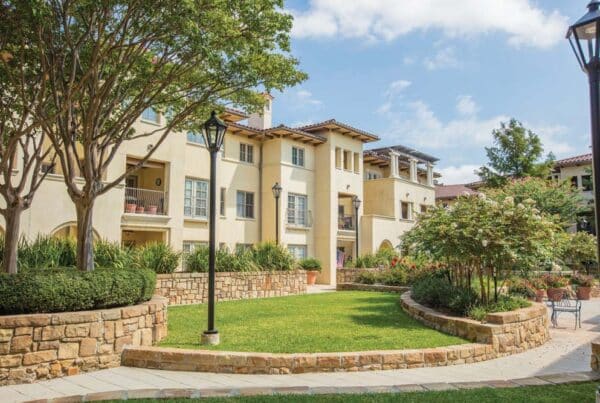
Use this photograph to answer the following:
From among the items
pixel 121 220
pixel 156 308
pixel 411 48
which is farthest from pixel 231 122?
pixel 156 308

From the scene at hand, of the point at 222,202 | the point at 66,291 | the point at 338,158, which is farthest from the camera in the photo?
the point at 338,158

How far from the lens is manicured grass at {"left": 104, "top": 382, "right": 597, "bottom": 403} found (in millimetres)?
5512

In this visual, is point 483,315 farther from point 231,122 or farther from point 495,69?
point 231,122

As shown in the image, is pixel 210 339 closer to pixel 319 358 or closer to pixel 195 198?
pixel 319 358

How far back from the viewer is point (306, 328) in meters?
9.89

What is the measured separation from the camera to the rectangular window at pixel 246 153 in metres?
26.8

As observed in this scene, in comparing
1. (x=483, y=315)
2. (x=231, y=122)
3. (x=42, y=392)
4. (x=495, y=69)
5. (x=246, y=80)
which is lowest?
(x=42, y=392)

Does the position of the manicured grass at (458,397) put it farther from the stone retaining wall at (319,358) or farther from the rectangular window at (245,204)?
the rectangular window at (245,204)

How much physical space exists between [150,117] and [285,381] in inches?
668

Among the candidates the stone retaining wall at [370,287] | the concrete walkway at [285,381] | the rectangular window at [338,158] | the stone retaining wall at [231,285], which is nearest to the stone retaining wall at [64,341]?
the concrete walkway at [285,381]

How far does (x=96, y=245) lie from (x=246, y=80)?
7.28 meters

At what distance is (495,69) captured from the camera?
13.0 meters

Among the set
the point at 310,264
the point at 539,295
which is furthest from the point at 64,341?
the point at 310,264

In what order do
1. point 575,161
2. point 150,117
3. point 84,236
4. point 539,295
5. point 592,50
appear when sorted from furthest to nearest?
point 575,161, point 150,117, point 539,295, point 84,236, point 592,50
